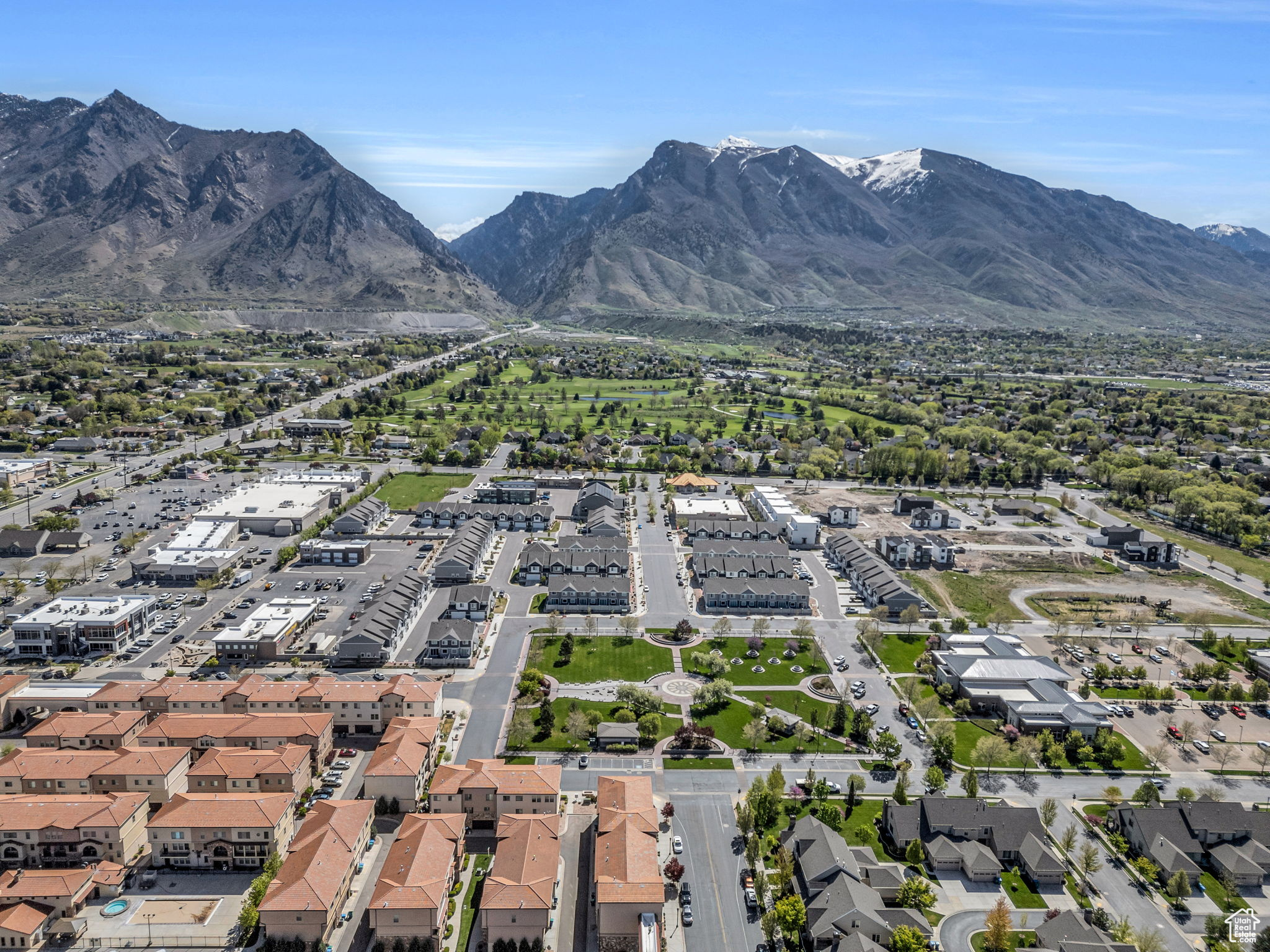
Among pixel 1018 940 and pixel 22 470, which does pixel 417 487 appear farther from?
pixel 1018 940

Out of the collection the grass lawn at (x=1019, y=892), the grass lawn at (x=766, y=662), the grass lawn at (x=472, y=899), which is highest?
the grass lawn at (x=766, y=662)

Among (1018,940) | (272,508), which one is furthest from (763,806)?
(272,508)

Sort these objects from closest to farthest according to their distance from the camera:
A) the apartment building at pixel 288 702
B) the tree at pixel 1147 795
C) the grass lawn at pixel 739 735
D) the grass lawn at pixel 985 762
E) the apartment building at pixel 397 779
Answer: the apartment building at pixel 397 779 → the tree at pixel 1147 795 → the grass lawn at pixel 985 762 → the grass lawn at pixel 739 735 → the apartment building at pixel 288 702

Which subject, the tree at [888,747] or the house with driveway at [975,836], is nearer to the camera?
the house with driveway at [975,836]

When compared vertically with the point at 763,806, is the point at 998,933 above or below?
below

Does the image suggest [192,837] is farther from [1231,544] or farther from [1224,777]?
[1231,544]

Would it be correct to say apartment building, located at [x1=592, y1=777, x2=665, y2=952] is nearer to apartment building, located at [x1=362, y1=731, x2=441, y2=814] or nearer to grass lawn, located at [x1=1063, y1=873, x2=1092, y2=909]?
apartment building, located at [x1=362, y1=731, x2=441, y2=814]

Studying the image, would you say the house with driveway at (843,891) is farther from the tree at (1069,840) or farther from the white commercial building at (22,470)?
the white commercial building at (22,470)

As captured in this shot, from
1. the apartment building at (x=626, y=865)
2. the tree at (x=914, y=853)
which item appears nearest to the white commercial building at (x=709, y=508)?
the apartment building at (x=626, y=865)
